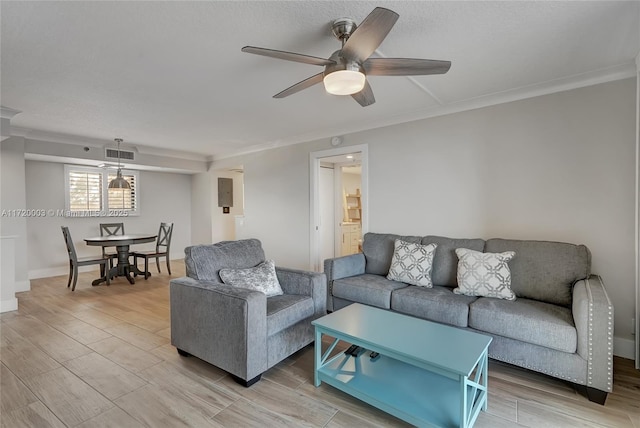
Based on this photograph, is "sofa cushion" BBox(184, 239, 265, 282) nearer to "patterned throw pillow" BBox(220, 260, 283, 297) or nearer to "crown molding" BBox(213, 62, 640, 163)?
"patterned throw pillow" BBox(220, 260, 283, 297)

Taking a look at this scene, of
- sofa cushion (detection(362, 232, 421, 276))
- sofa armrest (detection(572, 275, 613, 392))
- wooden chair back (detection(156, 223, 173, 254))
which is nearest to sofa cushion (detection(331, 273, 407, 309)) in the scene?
sofa cushion (detection(362, 232, 421, 276))

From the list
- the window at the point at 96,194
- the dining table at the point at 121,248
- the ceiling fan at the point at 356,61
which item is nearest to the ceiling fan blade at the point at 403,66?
the ceiling fan at the point at 356,61

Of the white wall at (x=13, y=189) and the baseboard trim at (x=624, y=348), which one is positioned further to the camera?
the white wall at (x=13, y=189)

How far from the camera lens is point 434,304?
2518mm

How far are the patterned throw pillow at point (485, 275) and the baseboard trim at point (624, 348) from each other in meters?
0.98

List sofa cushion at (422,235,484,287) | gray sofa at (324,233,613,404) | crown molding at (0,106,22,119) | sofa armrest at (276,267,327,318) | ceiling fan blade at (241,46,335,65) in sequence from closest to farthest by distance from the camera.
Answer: ceiling fan blade at (241,46,335,65)
gray sofa at (324,233,613,404)
sofa armrest at (276,267,327,318)
sofa cushion at (422,235,484,287)
crown molding at (0,106,22,119)

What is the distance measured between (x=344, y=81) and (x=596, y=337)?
7.25 feet

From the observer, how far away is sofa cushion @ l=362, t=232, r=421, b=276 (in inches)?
136

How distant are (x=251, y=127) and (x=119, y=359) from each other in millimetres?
3091

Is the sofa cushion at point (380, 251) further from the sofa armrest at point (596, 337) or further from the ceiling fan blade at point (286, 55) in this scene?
the ceiling fan blade at point (286, 55)

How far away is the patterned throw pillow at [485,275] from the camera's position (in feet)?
8.16

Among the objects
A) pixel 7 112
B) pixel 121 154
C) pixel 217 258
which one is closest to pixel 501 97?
pixel 217 258

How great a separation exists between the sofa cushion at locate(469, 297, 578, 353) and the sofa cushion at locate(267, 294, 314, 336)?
51.7 inches

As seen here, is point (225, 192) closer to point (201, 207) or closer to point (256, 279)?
point (201, 207)
